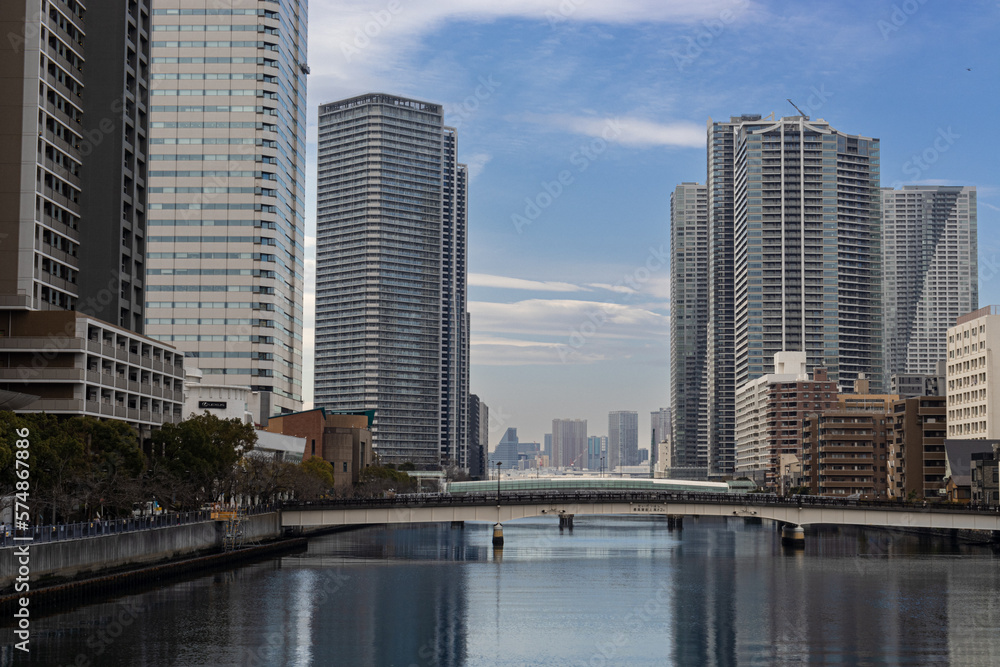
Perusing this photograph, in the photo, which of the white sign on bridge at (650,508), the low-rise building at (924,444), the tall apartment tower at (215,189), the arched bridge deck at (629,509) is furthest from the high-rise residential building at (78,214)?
the low-rise building at (924,444)

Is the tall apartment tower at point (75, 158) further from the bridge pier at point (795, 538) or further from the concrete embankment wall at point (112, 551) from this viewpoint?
the bridge pier at point (795, 538)

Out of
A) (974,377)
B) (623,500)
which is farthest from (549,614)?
(974,377)

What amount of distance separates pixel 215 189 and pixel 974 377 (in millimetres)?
128563

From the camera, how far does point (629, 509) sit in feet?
441

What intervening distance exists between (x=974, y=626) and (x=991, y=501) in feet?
296

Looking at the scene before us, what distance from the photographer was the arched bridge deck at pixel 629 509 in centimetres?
12581

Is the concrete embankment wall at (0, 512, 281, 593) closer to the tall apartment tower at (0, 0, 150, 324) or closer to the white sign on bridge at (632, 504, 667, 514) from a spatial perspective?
the tall apartment tower at (0, 0, 150, 324)

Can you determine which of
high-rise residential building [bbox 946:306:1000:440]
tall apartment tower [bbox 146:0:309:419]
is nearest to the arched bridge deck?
high-rise residential building [bbox 946:306:1000:440]

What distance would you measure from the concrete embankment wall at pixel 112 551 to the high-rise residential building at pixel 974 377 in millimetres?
118544

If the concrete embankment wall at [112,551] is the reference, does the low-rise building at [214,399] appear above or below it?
above

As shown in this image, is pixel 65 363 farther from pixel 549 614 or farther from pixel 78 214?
pixel 549 614

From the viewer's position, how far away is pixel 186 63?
7461 inches

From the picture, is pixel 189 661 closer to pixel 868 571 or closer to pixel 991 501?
pixel 868 571

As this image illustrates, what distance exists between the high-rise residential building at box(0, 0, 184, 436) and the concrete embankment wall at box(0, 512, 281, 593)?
606 inches
